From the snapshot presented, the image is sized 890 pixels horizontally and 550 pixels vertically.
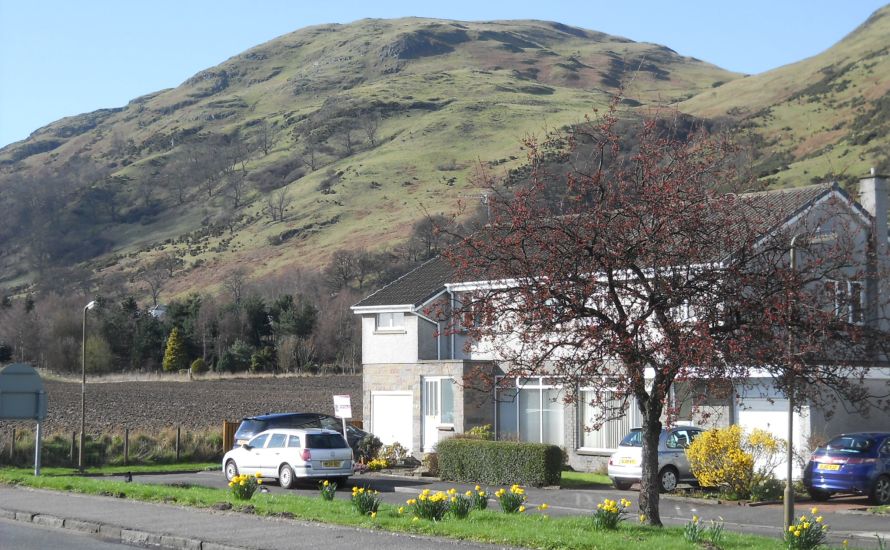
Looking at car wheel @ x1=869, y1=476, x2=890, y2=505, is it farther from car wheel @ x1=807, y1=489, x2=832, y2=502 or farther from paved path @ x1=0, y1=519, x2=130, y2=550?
paved path @ x1=0, y1=519, x2=130, y2=550

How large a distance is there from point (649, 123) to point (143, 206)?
173 m

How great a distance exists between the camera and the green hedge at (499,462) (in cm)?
2742

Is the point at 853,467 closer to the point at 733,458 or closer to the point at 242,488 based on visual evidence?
the point at 733,458

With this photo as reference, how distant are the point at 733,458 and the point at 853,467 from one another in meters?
2.49

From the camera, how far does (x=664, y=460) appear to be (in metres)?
25.9

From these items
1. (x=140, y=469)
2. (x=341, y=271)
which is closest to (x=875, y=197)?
(x=140, y=469)

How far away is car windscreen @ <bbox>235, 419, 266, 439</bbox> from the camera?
101ft

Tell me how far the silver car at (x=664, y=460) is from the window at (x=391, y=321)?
11.5m

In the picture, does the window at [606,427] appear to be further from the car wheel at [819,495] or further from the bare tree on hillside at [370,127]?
the bare tree on hillside at [370,127]

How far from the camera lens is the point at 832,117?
116000 mm

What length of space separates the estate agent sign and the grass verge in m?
7.27

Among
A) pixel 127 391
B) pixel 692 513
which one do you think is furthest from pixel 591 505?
pixel 127 391

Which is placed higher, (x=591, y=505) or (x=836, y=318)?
(x=836, y=318)

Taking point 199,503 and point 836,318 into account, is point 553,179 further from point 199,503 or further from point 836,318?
point 199,503
